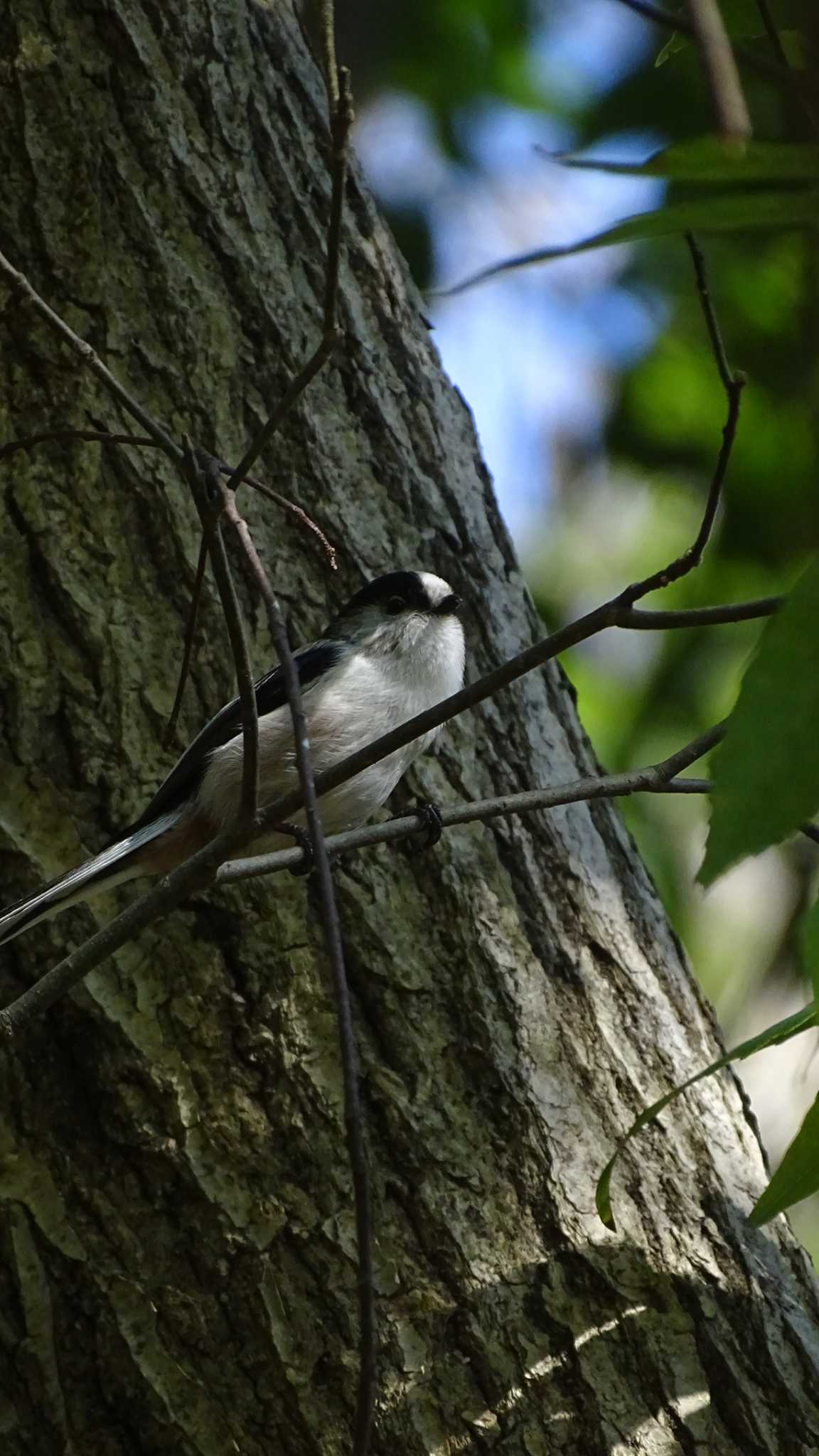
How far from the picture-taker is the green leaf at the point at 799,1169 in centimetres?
128

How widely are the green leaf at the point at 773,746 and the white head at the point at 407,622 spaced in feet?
5.63

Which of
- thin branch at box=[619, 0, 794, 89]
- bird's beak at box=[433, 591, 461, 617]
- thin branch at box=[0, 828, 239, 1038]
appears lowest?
thin branch at box=[0, 828, 239, 1038]

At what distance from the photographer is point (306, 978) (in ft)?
7.63

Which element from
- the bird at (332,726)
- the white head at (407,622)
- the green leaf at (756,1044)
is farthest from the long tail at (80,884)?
the green leaf at (756,1044)

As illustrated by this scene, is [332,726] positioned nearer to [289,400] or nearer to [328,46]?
[289,400]

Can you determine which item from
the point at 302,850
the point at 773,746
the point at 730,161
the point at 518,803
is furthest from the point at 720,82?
the point at 302,850

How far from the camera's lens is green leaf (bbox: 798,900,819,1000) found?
914mm

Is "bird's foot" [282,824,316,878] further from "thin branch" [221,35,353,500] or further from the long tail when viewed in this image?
"thin branch" [221,35,353,500]

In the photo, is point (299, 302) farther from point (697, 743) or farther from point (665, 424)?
point (665, 424)

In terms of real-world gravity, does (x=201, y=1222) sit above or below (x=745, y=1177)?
above

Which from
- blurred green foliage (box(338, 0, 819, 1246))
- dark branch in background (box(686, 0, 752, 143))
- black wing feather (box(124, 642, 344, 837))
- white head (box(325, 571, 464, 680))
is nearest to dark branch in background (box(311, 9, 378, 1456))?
dark branch in background (box(686, 0, 752, 143))

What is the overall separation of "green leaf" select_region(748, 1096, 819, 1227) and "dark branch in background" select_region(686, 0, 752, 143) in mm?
871

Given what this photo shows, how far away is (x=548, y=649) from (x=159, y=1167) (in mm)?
1252

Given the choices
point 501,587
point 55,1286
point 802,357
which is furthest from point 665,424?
point 55,1286
